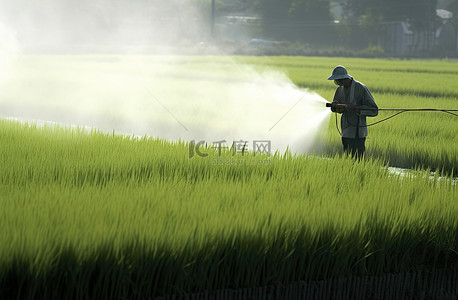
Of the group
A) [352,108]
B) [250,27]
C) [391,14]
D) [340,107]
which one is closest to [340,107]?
[340,107]

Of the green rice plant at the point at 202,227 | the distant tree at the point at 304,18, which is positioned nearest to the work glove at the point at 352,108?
the green rice plant at the point at 202,227

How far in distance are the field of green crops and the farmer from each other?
0.84 meters

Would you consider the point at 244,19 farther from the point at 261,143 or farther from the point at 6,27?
the point at 261,143

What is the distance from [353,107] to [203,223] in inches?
144

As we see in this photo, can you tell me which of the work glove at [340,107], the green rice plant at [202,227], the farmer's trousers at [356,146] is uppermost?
the work glove at [340,107]

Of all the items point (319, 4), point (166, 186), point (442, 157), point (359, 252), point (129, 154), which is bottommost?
point (359, 252)

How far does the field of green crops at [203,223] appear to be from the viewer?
133 inches

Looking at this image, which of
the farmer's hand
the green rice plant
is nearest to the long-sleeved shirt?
the farmer's hand

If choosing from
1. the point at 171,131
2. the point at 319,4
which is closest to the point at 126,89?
the point at 171,131

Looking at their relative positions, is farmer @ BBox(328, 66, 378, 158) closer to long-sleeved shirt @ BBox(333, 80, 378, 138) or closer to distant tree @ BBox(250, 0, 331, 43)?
long-sleeved shirt @ BBox(333, 80, 378, 138)

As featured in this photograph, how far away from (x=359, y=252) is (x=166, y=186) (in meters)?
1.42

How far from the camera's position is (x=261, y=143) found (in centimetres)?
982

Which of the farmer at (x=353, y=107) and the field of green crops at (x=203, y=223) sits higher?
the farmer at (x=353, y=107)

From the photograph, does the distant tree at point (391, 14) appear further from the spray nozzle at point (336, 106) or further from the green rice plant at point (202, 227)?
the green rice plant at point (202, 227)
